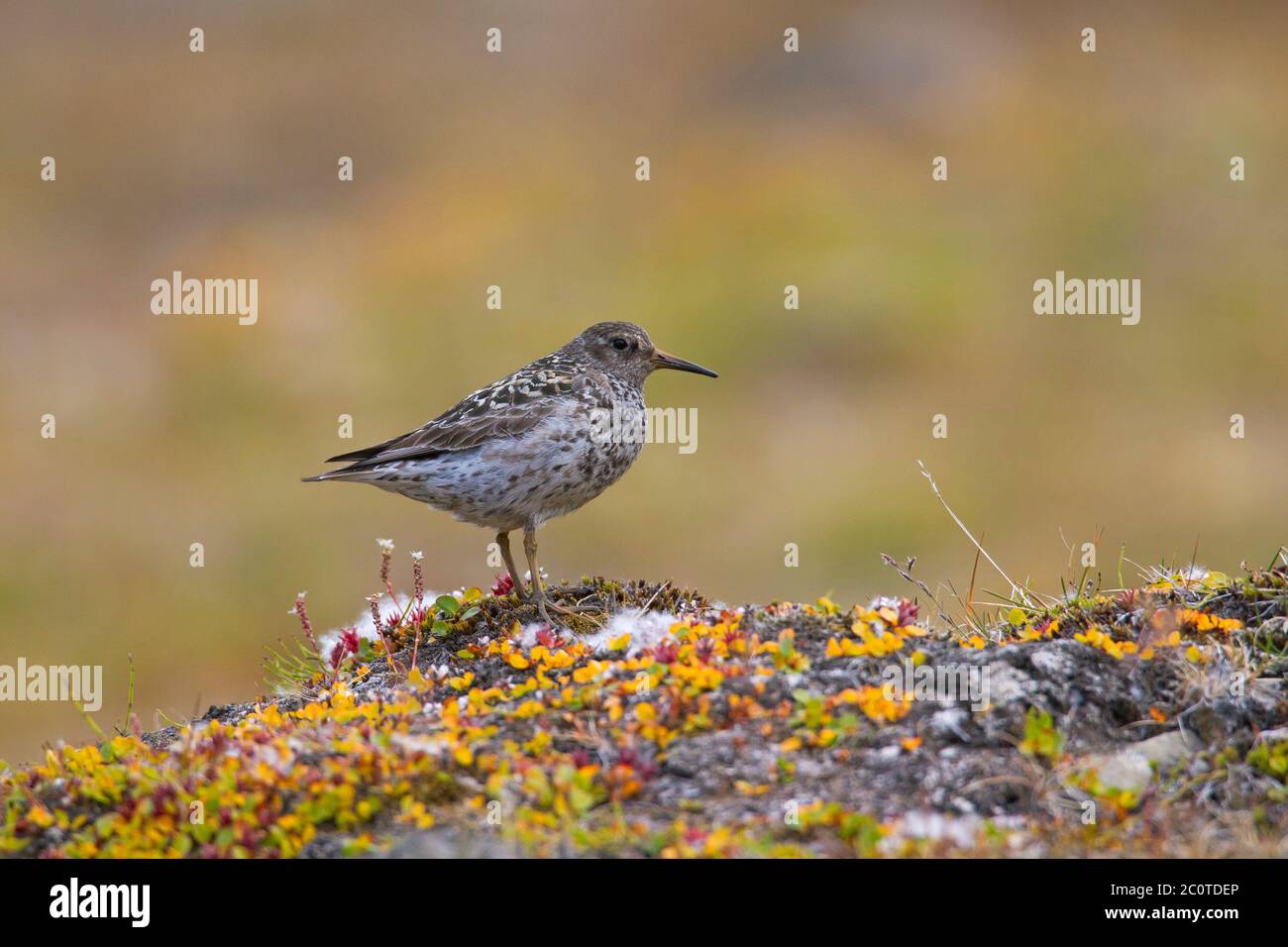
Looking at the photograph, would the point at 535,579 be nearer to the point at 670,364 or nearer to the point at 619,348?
the point at 619,348

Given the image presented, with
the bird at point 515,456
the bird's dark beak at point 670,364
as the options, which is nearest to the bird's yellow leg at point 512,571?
the bird at point 515,456

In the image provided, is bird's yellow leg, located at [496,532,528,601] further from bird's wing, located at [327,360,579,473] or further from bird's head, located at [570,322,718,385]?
bird's head, located at [570,322,718,385]

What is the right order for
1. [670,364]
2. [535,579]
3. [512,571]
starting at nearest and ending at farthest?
[535,579]
[512,571]
[670,364]

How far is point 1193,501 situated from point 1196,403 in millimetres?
2789

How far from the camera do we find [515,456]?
862 cm

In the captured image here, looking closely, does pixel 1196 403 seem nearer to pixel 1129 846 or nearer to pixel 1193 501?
pixel 1193 501

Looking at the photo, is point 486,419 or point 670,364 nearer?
point 486,419

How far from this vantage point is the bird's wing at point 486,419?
8.83m

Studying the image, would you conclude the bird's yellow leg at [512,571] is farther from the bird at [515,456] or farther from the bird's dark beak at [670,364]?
the bird's dark beak at [670,364]

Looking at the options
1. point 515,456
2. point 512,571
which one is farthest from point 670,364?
point 512,571

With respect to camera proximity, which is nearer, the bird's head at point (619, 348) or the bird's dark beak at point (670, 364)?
the bird's head at point (619, 348)

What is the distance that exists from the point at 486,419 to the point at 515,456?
1.47ft

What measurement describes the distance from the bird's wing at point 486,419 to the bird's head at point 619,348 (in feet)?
2.12

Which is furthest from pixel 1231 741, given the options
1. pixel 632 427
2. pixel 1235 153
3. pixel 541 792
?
pixel 1235 153
